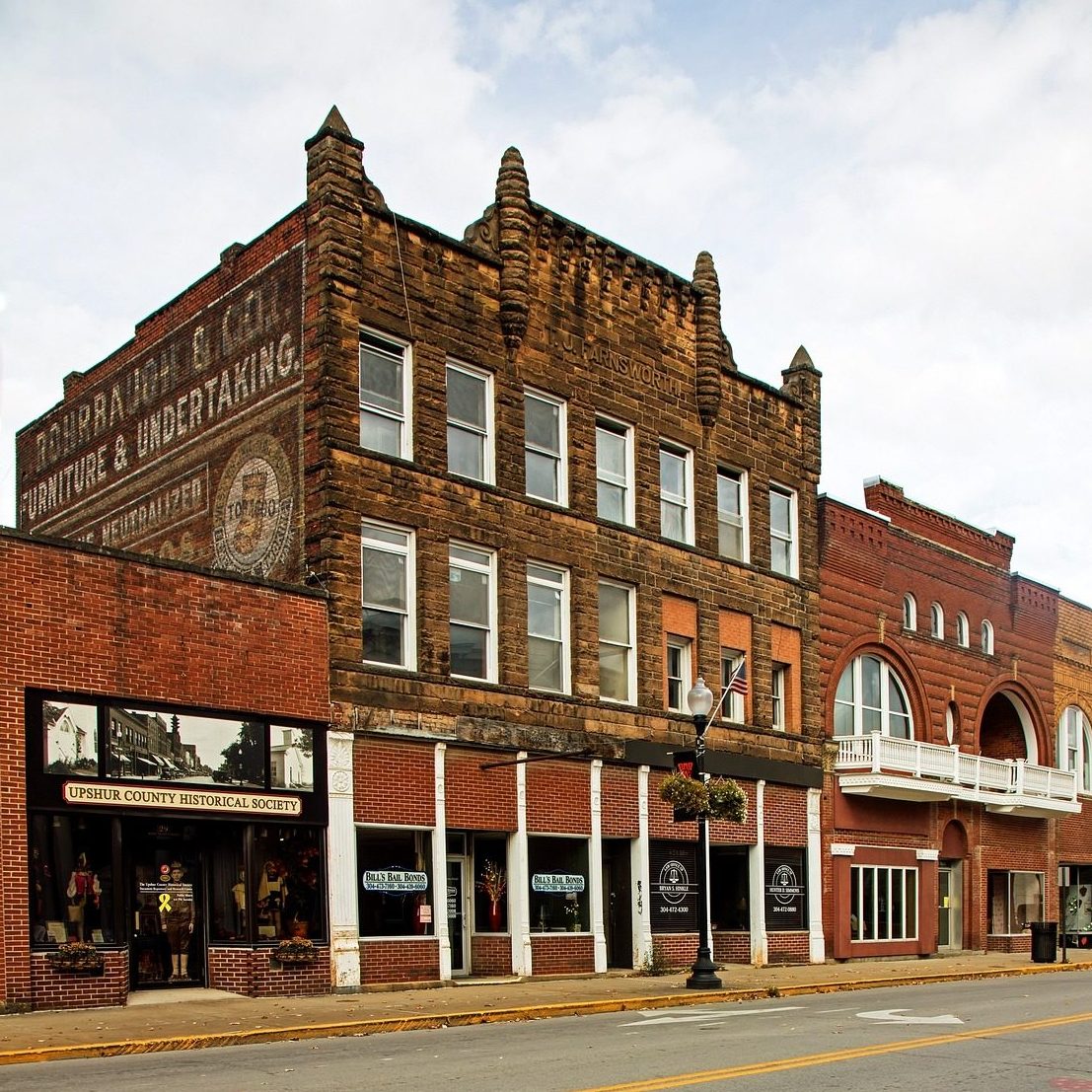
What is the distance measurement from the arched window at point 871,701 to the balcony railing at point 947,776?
1.04 m

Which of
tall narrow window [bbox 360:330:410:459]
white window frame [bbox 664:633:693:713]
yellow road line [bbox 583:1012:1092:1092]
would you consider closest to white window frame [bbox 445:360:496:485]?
tall narrow window [bbox 360:330:410:459]

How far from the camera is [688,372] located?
3180 cm

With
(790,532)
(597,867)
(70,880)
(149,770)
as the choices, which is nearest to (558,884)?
(597,867)

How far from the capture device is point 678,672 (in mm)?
31000

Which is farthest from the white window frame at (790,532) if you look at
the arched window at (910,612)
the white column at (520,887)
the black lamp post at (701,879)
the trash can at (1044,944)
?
the black lamp post at (701,879)

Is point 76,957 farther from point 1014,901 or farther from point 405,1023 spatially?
point 1014,901

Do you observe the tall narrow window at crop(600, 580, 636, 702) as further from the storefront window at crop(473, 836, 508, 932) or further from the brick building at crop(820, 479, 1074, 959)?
the brick building at crop(820, 479, 1074, 959)

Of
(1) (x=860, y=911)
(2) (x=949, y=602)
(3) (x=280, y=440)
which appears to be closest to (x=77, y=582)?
(3) (x=280, y=440)

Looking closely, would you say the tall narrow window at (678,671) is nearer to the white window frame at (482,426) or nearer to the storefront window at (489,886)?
the storefront window at (489,886)

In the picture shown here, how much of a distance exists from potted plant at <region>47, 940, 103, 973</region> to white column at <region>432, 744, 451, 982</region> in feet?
20.6

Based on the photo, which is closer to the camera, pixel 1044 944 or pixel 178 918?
pixel 178 918

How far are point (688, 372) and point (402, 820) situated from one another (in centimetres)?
1198

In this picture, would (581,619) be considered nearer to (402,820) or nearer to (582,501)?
(582,501)

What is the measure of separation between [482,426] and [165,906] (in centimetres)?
989
